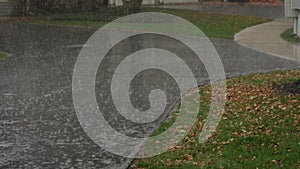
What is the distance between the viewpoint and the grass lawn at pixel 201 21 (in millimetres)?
24344

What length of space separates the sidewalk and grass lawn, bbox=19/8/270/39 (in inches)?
28.3

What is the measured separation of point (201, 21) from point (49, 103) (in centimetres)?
1808

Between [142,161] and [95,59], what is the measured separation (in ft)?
32.8

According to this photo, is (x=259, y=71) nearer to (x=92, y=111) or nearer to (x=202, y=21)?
(x=92, y=111)

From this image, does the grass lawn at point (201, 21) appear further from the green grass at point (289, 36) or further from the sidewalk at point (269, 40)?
the green grass at point (289, 36)

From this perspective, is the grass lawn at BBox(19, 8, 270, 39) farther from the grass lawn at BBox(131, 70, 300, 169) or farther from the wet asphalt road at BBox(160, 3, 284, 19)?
the grass lawn at BBox(131, 70, 300, 169)

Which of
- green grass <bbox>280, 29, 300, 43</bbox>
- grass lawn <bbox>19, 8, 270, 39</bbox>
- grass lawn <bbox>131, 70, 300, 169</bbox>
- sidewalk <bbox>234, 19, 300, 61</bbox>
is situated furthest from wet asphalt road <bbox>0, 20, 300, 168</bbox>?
grass lawn <bbox>19, 8, 270, 39</bbox>

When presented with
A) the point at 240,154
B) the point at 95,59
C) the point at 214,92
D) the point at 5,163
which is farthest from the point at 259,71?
the point at 5,163

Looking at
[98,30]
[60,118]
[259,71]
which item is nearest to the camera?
[60,118]

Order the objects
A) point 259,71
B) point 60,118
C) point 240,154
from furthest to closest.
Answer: point 259,71 → point 60,118 → point 240,154

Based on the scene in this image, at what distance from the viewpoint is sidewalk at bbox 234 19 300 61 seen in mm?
17191

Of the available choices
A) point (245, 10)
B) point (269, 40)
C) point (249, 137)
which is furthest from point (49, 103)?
point (245, 10)

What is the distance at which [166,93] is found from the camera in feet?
36.8

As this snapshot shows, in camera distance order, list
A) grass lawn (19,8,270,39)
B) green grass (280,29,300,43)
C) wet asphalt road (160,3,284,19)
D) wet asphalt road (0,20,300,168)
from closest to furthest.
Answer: wet asphalt road (0,20,300,168) < green grass (280,29,300,43) < grass lawn (19,8,270,39) < wet asphalt road (160,3,284,19)
